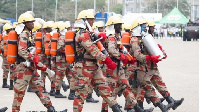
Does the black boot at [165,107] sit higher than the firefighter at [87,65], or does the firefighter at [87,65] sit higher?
the firefighter at [87,65]

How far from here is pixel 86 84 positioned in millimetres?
9492

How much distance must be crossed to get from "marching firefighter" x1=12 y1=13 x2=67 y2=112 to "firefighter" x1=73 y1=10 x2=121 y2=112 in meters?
0.80

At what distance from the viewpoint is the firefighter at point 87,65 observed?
9.31m

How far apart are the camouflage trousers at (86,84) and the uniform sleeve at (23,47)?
0.85 m

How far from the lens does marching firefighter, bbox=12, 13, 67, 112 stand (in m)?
9.79

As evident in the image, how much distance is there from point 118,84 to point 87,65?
1.30m

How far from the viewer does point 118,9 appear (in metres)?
104

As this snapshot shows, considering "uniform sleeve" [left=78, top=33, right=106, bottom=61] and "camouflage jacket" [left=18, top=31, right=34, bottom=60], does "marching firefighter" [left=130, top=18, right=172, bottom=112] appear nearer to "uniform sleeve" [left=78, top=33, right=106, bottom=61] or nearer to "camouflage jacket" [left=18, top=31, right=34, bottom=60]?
"uniform sleeve" [left=78, top=33, right=106, bottom=61]

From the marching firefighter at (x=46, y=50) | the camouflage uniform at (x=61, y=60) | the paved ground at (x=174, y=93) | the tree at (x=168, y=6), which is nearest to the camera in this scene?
the paved ground at (x=174, y=93)

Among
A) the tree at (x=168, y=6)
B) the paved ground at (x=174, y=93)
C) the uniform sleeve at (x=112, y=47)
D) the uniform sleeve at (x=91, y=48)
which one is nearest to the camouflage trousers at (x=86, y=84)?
the uniform sleeve at (x=91, y=48)

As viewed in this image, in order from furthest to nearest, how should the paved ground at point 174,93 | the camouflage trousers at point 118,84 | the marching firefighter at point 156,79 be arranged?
the paved ground at point 174,93 → the marching firefighter at point 156,79 → the camouflage trousers at point 118,84

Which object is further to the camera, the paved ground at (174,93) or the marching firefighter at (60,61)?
the marching firefighter at (60,61)

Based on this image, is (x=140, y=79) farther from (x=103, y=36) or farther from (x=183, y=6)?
(x=183, y=6)

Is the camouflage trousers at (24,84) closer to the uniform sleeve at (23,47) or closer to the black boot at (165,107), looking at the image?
the uniform sleeve at (23,47)
